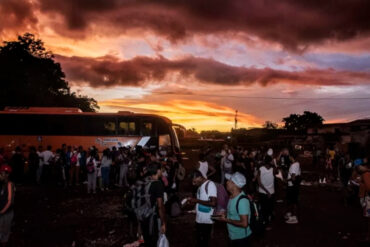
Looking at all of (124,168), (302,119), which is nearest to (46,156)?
(124,168)

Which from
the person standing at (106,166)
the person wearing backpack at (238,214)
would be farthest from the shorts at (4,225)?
the person standing at (106,166)

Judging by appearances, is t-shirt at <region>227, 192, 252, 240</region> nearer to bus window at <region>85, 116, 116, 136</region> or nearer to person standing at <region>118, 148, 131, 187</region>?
person standing at <region>118, 148, 131, 187</region>

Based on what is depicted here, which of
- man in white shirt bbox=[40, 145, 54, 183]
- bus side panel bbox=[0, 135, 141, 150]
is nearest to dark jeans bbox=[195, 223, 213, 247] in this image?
man in white shirt bbox=[40, 145, 54, 183]

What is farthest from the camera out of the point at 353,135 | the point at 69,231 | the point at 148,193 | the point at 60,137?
the point at 353,135

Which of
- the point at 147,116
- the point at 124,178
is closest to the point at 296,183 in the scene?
the point at 124,178

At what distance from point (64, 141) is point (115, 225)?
38.1ft

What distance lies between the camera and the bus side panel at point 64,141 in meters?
19.3

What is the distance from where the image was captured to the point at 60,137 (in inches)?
770

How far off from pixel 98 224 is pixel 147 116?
10.9m

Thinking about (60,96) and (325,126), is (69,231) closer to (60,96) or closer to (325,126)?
(60,96)

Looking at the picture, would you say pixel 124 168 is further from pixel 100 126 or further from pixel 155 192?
pixel 155 192

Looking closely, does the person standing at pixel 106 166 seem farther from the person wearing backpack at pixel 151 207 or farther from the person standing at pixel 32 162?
the person wearing backpack at pixel 151 207

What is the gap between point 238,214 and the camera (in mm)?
4441

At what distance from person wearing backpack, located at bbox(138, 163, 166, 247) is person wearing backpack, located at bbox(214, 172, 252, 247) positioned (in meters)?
1.12
